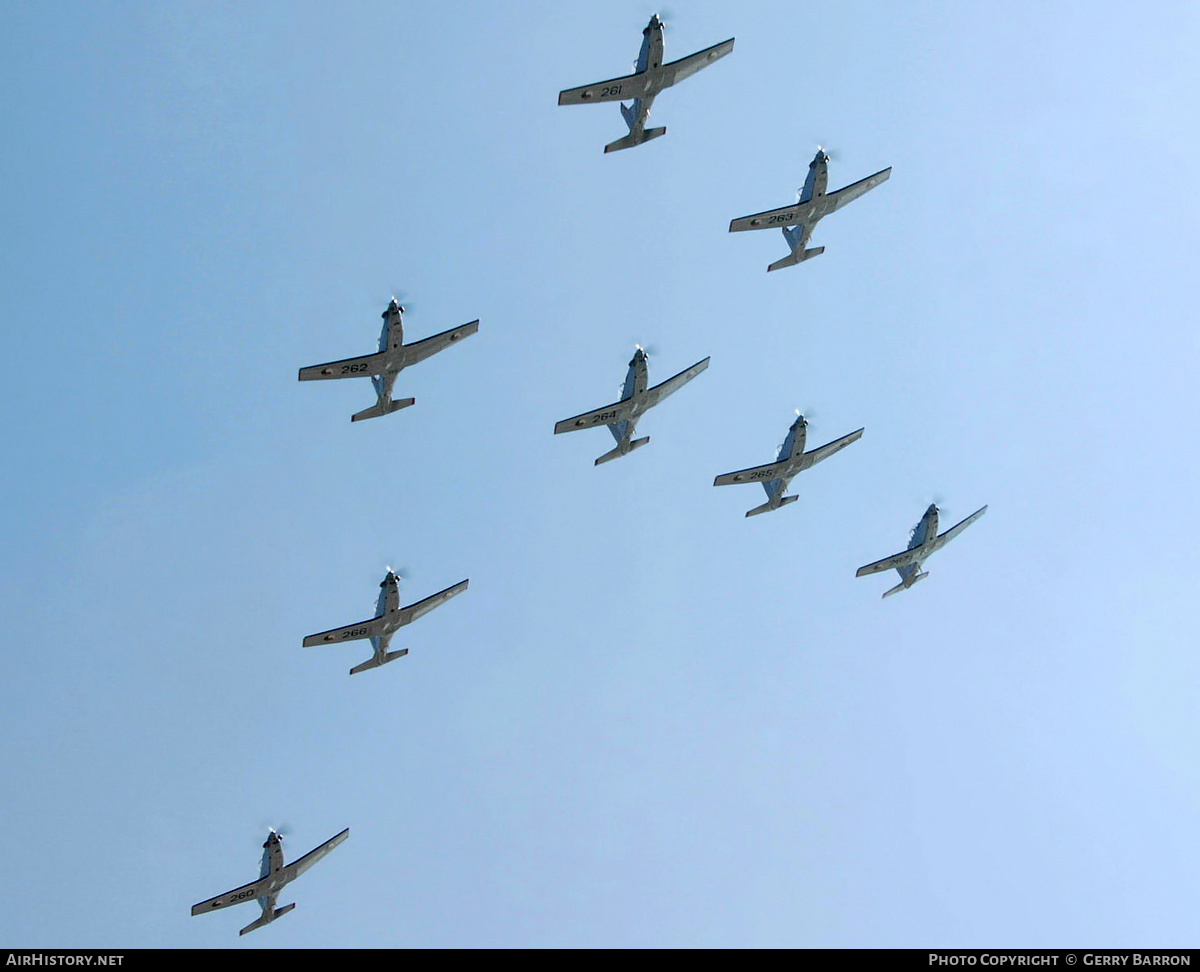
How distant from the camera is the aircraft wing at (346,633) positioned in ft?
240

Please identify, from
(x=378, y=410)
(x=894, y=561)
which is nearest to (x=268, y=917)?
(x=378, y=410)

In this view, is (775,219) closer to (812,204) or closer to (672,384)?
(812,204)

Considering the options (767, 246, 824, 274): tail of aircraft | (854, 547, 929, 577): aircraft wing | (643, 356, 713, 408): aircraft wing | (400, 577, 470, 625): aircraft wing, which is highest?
(767, 246, 824, 274): tail of aircraft

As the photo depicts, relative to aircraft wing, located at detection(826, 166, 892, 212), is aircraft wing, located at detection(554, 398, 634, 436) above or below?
below

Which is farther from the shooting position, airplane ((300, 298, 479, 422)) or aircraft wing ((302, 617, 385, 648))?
aircraft wing ((302, 617, 385, 648))

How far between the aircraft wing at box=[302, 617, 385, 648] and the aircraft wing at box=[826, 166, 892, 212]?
3732cm

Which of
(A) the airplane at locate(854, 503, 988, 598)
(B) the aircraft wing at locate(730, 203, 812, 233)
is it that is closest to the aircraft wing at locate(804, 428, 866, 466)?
(A) the airplane at locate(854, 503, 988, 598)

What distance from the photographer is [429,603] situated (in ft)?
243

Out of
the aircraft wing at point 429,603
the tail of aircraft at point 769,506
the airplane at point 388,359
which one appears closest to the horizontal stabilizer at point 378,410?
the airplane at point 388,359

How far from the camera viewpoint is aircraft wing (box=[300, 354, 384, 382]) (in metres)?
65.7

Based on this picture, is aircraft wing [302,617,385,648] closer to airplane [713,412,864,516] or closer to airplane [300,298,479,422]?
airplane [300,298,479,422]
